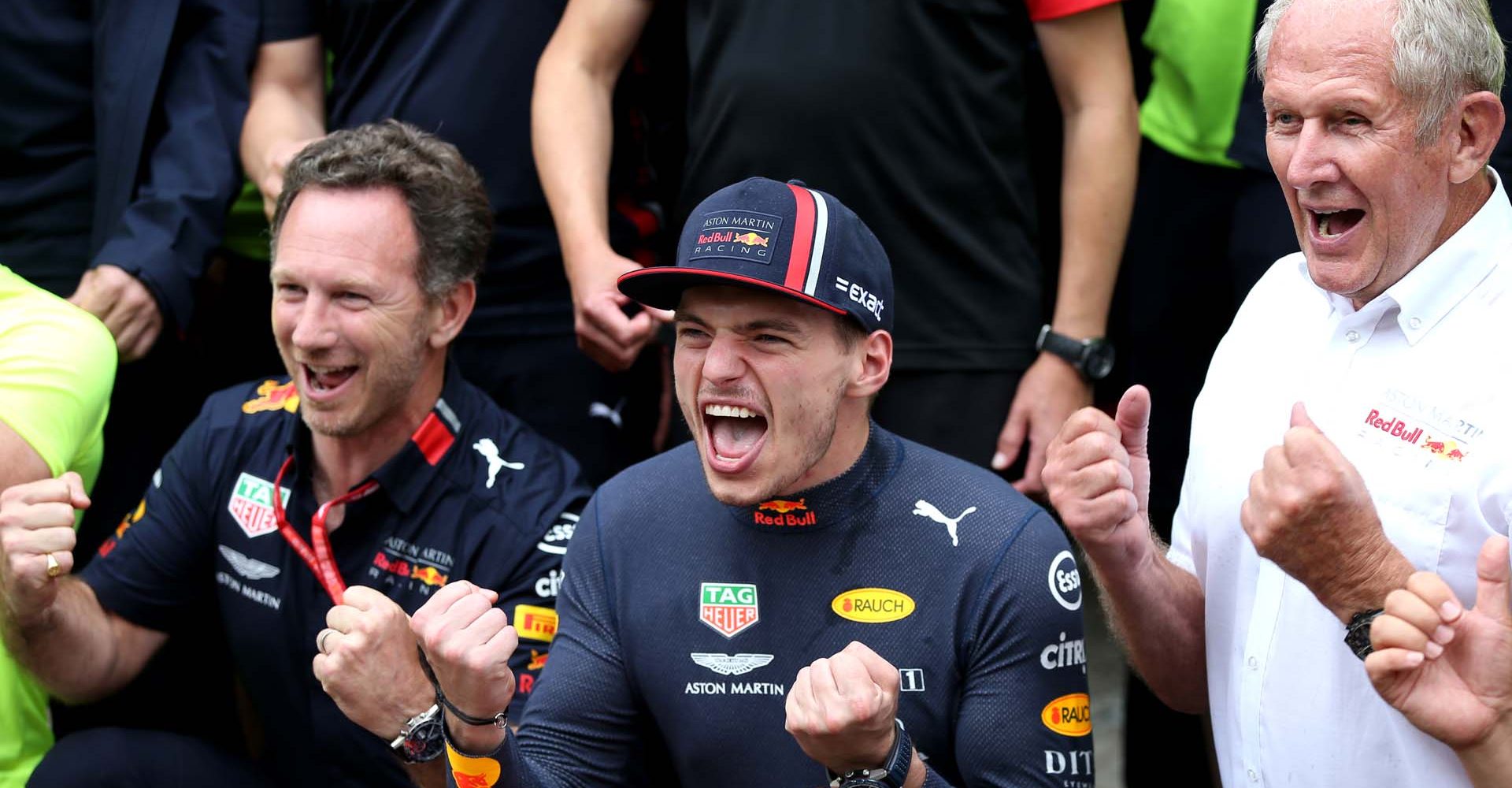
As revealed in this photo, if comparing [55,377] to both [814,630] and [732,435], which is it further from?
[814,630]

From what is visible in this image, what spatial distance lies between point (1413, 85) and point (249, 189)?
122 inches

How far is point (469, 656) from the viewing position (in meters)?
2.74

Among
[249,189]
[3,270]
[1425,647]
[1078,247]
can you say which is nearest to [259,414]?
[3,270]

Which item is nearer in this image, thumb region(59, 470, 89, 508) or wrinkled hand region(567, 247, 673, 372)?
thumb region(59, 470, 89, 508)

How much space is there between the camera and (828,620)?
10.0 feet

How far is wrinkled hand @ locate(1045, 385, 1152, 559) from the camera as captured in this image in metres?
2.74

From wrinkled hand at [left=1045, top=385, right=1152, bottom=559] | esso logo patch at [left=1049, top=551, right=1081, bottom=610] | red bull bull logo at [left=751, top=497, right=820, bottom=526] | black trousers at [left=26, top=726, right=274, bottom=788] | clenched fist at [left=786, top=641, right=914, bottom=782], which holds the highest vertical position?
wrinkled hand at [left=1045, top=385, right=1152, bottom=559]

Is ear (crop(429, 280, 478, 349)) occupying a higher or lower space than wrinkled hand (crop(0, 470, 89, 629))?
higher

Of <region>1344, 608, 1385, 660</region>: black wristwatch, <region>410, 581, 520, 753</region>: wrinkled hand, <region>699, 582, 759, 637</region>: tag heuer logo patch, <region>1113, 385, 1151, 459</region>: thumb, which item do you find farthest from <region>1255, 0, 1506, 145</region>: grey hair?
<region>410, 581, 520, 753</region>: wrinkled hand

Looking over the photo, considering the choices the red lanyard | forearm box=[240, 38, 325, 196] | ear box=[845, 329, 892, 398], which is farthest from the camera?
forearm box=[240, 38, 325, 196]

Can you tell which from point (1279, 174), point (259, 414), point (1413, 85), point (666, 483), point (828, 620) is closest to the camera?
point (1413, 85)

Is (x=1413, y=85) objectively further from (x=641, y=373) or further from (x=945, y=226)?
(x=641, y=373)

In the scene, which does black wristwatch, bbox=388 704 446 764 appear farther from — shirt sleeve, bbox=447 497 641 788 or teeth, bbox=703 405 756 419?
teeth, bbox=703 405 756 419

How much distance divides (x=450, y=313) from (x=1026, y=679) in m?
1.63
